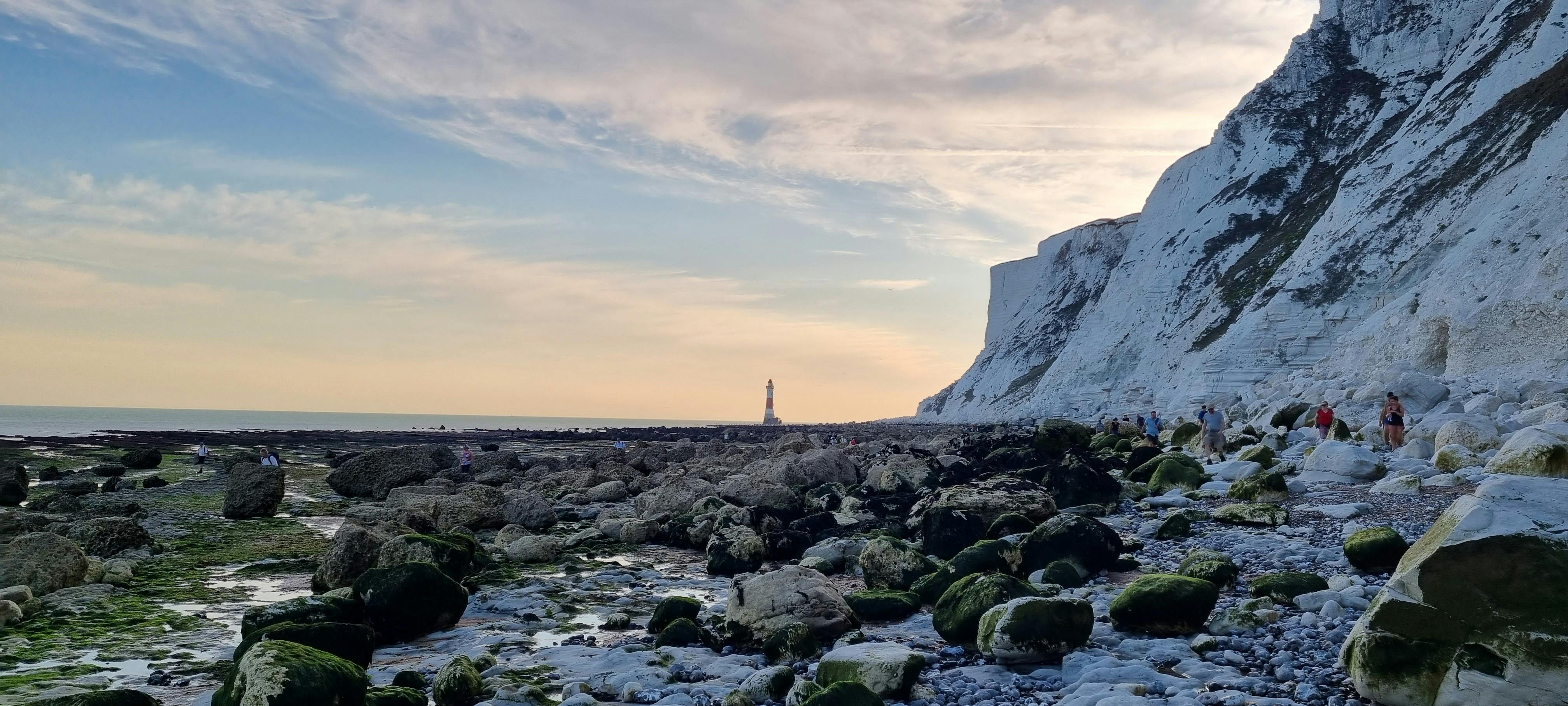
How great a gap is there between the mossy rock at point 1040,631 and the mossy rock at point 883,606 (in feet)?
5.74

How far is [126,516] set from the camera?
16016 millimetres

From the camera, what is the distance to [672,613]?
327 inches

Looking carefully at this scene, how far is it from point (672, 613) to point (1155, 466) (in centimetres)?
1152

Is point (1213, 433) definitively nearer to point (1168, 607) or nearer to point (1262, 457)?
point (1262, 457)

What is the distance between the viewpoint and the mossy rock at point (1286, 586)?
708 cm

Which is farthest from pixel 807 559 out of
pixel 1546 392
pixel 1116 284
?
pixel 1116 284

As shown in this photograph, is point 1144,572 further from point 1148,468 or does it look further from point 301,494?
point 301,494

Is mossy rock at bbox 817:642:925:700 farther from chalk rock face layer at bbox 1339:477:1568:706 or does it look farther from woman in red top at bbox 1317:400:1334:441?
woman in red top at bbox 1317:400:1334:441

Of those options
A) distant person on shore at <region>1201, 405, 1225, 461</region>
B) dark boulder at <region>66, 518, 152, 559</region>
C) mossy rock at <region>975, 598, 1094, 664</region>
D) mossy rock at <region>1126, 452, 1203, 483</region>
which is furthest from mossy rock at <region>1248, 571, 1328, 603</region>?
dark boulder at <region>66, 518, 152, 559</region>

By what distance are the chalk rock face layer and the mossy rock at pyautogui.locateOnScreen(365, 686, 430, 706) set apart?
5972 mm

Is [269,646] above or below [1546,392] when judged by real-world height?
below

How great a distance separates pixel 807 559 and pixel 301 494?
16556mm

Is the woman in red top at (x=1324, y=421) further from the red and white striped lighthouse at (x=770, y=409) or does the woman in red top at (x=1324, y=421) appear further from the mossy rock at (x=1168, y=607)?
the red and white striped lighthouse at (x=770, y=409)

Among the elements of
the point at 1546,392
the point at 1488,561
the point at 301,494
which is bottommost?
the point at 301,494
